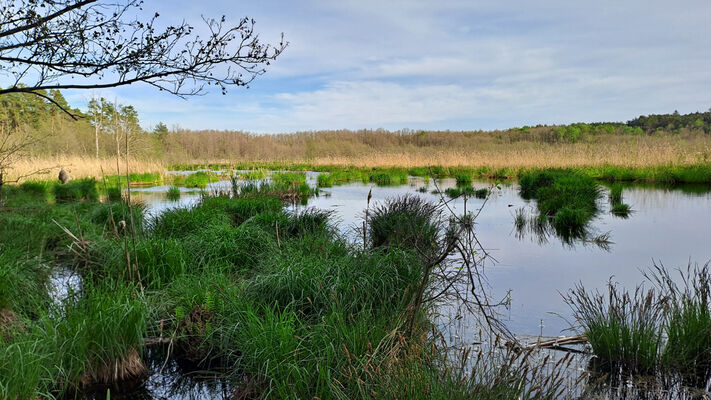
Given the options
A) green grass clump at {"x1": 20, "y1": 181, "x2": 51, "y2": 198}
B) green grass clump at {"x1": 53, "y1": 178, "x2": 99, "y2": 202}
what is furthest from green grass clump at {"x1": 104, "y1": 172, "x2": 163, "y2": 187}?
green grass clump at {"x1": 53, "y1": 178, "x2": 99, "y2": 202}

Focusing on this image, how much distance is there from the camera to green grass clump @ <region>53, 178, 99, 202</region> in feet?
45.1

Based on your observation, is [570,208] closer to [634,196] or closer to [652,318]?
[634,196]

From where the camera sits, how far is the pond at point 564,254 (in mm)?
4418

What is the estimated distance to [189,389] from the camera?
3.25 m

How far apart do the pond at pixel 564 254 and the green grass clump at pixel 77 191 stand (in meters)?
7.77

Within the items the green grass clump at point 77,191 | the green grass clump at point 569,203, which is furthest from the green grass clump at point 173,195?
the green grass clump at point 569,203

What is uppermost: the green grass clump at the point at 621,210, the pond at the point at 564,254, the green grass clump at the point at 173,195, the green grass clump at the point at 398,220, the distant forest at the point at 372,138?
the distant forest at the point at 372,138

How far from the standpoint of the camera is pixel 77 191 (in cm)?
1383

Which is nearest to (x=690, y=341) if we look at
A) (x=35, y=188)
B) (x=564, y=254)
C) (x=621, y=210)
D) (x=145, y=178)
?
(x=564, y=254)

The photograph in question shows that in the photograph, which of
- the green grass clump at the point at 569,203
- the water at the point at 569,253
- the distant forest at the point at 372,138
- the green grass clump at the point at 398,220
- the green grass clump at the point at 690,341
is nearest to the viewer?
the green grass clump at the point at 690,341

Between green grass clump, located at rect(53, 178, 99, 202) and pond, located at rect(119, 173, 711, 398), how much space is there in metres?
7.77

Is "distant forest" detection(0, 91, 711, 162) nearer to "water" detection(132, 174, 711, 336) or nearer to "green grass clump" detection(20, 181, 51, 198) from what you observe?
"green grass clump" detection(20, 181, 51, 198)

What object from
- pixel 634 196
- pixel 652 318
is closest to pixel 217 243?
pixel 652 318

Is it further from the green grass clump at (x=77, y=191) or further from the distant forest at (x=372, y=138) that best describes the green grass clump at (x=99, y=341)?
the distant forest at (x=372, y=138)
